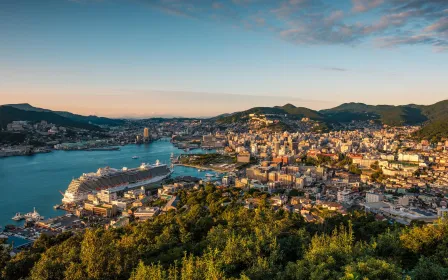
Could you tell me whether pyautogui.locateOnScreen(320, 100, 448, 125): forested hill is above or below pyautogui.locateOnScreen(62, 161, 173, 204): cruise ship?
above

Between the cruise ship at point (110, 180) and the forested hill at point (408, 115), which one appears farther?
the forested hill at point (408, 115)

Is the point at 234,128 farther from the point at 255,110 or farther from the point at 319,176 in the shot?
the point at 319,176

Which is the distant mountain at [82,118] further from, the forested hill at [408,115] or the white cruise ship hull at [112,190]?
the white cruise ship hull at [112,190]

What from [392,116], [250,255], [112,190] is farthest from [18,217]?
[392,116]

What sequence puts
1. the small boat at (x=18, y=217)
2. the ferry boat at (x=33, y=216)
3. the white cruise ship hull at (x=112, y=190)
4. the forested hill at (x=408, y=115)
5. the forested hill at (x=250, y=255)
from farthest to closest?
the forested hill at (x=408, y=115) < the white cruise ship hull at (x=112, y=190) < the small boat at (x=18, y=217) < the ferry boat at (x=33, y=216) < the forested hill at (x=250, y=255)

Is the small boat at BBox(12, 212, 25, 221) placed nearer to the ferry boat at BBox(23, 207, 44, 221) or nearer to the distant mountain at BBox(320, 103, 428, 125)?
the ferry boat at BBox(23, 207, 44, 221)

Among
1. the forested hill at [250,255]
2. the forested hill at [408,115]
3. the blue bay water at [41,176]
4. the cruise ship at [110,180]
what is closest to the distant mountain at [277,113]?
the forested hill at [408,115]

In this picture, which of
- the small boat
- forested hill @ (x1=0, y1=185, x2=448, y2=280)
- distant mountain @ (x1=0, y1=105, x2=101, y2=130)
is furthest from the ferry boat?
distant mountain @ (x1=0, y1=105, x2=101, y2=130)
